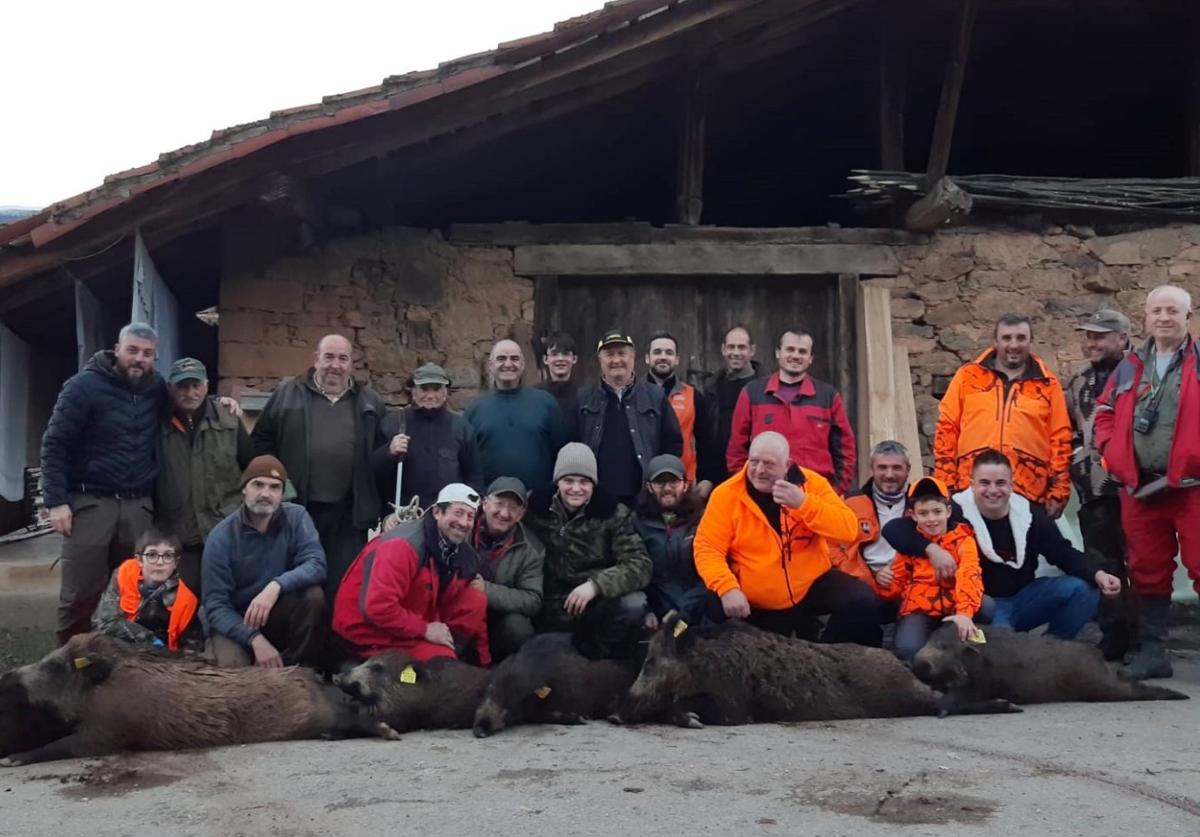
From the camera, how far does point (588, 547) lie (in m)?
6.03

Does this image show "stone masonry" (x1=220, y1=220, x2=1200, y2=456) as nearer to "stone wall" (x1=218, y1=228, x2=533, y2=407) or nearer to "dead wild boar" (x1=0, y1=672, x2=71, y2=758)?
"stone wall" (x1=218, y1=228, x2=533, y2=407)

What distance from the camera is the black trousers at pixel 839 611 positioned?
237 inches

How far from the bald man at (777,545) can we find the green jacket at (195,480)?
257 cm

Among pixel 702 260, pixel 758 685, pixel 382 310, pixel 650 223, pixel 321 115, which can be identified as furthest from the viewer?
pixel 650 223

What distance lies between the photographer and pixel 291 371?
7836 mm

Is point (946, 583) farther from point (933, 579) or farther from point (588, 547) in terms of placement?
point (588, 547)

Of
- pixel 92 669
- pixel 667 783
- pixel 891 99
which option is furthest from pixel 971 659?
pixel 891 99

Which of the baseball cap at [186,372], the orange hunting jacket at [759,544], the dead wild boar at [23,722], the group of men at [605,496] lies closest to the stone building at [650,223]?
the baseball cap at [186,372]

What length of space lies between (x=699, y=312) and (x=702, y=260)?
0.41 meters

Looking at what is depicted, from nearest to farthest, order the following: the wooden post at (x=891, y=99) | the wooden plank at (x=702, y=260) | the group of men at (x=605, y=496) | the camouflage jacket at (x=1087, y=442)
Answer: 1. the group of men at (x=605, y=496)
2. the camouflage jacket at (x=1087, y=442)
3. the wooden plank at (x=702, y=260)
4. the wooden post at (x=891, y=99)

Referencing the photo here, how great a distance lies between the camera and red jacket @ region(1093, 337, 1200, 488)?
570cm

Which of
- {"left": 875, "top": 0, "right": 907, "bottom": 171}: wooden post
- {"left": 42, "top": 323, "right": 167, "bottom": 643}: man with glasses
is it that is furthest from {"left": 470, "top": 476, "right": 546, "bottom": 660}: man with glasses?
{"left": 875, "top": 0, "right": 907, "bottom": 171}: wooden post

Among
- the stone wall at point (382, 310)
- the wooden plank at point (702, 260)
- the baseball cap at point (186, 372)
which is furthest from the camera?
the wooden plank at point (702, 260)

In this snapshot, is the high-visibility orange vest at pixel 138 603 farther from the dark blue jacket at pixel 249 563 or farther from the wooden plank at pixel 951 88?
the wooden plank at pixel 951 88
